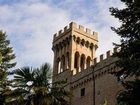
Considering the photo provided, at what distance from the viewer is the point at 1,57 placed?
3347 cm

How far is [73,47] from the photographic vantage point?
153 ft

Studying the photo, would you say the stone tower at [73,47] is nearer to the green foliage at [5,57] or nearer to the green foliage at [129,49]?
the green foliage at [5,57]

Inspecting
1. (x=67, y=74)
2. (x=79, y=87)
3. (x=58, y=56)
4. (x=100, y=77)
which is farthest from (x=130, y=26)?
(x=58, y=56)

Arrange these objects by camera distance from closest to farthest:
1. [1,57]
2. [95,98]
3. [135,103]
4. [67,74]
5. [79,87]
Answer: [135,103], [1,57], [95,98], [79,87], [67,74]

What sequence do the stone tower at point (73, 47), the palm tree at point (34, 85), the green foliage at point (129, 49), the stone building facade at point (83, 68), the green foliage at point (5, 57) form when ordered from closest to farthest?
the green foliage at point (129, 49) < the palm tree at point (34, 85) < the green foliage at point (5, 57) < the stone building facade at point (83, 68) < the stone tower at point (73, 47)

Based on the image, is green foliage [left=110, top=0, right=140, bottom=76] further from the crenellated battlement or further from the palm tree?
the crenellated battlement

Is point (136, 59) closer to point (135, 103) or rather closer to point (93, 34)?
point (135, 103)

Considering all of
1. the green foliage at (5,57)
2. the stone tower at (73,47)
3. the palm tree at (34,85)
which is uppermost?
the stone tower at (73,47)

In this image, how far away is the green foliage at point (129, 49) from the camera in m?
20.2

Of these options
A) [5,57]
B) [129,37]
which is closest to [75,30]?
[5,57]

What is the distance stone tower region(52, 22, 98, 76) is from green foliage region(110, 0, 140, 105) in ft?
76.9

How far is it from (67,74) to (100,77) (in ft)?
22.1

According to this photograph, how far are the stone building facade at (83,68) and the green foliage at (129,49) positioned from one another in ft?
46.8

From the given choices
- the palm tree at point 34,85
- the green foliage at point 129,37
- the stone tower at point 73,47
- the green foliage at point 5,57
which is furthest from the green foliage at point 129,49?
the stone tower at point 73,47
